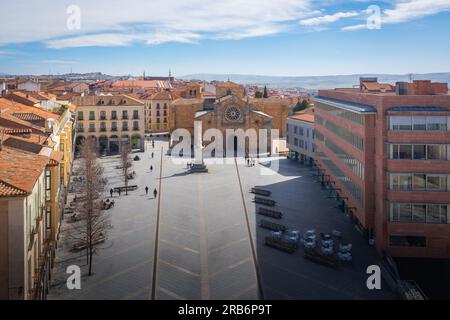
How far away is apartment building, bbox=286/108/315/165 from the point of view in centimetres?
6481

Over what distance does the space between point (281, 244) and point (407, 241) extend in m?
8.27

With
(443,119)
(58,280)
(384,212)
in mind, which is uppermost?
(443,119)

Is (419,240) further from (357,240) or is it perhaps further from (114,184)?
(114,184)

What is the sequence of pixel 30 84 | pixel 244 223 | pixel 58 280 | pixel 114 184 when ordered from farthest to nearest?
pixel 30 84 < pixel 114 184 < pixel 244 223 < pixel 58 280

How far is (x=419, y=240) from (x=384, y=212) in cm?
290

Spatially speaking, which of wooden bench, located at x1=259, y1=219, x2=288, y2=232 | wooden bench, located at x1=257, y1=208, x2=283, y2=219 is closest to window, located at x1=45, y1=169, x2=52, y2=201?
wooden bench, located at x1=259, y1=219, x2=288, y2=232

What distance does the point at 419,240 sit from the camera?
30656mm

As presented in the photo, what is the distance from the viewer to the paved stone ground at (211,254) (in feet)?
82.6

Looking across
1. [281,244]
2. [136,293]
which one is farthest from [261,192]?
[136,293]

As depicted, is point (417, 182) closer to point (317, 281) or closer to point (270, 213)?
point (317, 281)

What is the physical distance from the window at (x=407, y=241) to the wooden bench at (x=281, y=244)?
6.41 meters

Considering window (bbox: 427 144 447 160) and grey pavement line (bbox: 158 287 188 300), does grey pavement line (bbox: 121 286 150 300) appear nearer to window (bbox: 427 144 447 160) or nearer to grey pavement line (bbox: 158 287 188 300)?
grey pavement line (bbox: 158 287 188 300)

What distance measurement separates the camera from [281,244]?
31.8 metres
